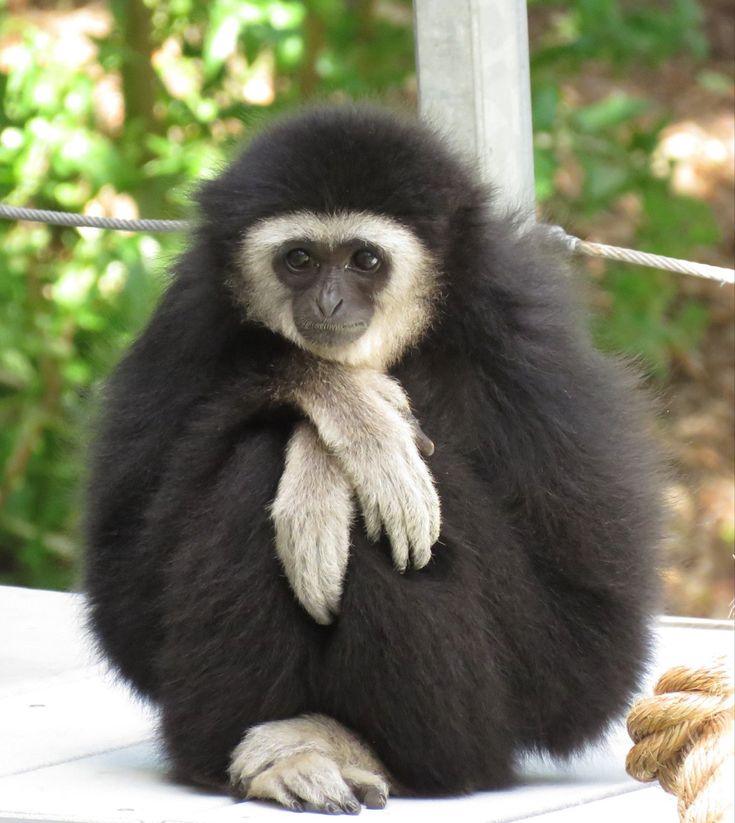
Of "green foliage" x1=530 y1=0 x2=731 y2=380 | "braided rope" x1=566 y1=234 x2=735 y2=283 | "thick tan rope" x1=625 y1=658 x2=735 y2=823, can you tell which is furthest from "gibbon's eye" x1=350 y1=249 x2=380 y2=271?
"green foliage" x1=530 y1=0 x2=731 y2=380

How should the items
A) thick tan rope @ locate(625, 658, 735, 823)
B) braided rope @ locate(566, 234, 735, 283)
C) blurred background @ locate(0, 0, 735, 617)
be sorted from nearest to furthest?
thick tan rope @ locate(625, 658, 735, 823) → braided rope @ locate(566, 234, 735, 283) → blurred background @ locate(0, 0, 735, 617)

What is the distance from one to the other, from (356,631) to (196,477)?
514 mm

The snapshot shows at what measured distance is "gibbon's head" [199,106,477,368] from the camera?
3377 millimetres

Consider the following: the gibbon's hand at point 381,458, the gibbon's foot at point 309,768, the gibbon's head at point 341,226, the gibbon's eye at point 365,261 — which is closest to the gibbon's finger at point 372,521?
the gibbon's hand at point 381,458

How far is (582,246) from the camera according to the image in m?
4.11

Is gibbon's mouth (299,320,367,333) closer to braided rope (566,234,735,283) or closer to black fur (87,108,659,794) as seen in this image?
black fur (87,108,659,794)

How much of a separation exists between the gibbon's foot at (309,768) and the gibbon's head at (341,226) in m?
0.93

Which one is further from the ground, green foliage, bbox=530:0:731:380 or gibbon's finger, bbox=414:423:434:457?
green foliage, bbox=530:0:731:380

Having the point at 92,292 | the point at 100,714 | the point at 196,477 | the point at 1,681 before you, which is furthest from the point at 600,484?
Result: the point at 92,292

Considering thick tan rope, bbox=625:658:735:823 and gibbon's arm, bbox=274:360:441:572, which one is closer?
thick tan rope, bbox=625:658:735:823

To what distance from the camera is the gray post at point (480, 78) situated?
403 centimetres

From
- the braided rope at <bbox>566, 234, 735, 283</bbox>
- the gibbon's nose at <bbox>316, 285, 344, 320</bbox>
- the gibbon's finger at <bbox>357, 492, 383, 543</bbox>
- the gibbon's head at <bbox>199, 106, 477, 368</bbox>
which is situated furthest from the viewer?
the braided rope at <bbox>566, 234, 735, 283</bbox>

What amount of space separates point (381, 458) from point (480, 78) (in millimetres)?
1423

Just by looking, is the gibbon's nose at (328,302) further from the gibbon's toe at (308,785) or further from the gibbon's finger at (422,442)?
the gibbon's toe at (308,785)
